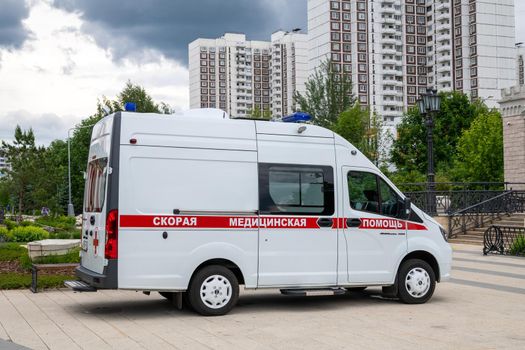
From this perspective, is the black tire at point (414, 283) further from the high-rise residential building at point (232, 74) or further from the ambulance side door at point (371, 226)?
the high-rise residential building at point (232, 74)

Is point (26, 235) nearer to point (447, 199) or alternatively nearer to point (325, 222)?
point (447, 199)

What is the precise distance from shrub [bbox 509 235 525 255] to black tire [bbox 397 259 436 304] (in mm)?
9553

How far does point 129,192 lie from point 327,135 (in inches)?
129

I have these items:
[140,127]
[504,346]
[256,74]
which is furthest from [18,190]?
[256,74]

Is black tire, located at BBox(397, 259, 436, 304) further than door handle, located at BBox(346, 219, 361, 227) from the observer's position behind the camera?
Yes

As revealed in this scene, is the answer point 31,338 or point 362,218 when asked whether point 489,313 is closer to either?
point 362,218

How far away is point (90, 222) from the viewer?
9773 millimetres

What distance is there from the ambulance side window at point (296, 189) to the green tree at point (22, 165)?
3547 cm

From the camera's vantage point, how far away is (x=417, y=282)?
10719 mm

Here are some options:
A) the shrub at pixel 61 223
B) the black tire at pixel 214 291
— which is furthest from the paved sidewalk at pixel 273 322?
the shrub at pixel 61 223

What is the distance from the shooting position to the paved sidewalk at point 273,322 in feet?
24.9

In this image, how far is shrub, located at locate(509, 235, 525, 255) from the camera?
19156mm

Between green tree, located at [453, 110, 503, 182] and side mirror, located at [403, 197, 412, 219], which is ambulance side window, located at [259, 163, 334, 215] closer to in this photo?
side mirror, located at [403, 197, 412, 219]

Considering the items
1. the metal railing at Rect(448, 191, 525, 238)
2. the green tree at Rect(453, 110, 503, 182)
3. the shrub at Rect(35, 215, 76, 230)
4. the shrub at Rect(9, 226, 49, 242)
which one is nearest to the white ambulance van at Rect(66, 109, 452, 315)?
the metal railing at Rect(448, 191, 525, 238)
